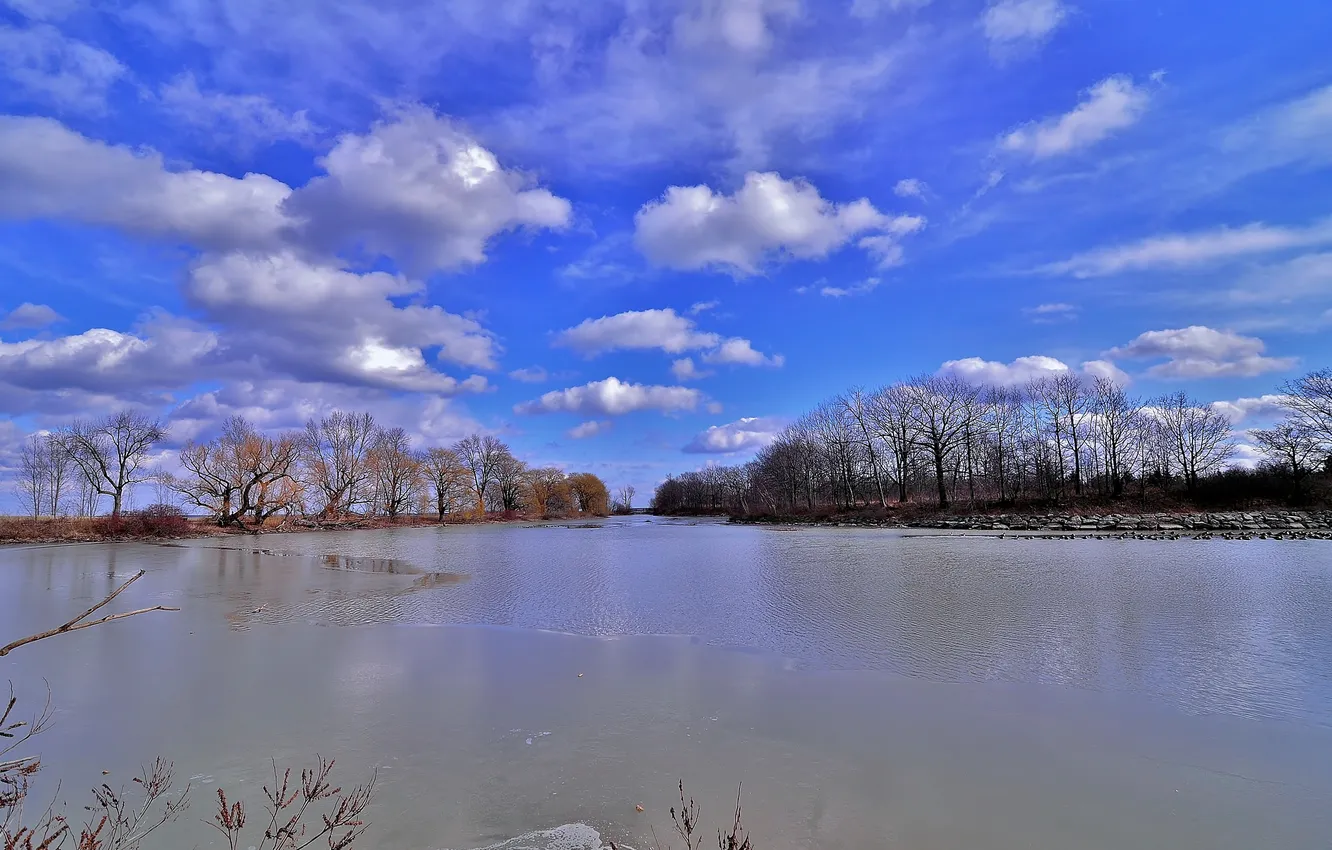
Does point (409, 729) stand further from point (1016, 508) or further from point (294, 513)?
point (294, 513)

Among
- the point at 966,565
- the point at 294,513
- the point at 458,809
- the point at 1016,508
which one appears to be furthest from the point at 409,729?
the point at 294,513

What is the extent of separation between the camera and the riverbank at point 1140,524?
25519 millimetres

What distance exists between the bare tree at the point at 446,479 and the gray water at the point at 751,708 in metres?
48.0

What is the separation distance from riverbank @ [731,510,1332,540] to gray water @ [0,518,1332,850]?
18322 millimetres

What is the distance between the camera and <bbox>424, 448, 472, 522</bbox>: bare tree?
58.8m

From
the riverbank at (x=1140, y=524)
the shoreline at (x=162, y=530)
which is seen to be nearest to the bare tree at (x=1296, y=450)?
the riverbank at (x=1140, y=524)

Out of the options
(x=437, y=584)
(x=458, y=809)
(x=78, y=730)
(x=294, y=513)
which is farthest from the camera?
(x=294, y=513)

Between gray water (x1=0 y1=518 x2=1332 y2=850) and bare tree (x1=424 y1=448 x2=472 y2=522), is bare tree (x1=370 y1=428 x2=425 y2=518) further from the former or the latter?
gray water (x1=0 y1=518 x2=1332 y2=850)

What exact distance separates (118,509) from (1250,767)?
49145 millimetres

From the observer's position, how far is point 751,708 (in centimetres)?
555

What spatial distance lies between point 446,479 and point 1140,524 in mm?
52563

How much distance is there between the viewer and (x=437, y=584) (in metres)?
13.8

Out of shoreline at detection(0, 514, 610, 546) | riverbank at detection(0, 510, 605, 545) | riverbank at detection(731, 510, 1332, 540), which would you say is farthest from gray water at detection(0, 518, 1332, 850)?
riverbank at detection(0, 510, 605, 545)

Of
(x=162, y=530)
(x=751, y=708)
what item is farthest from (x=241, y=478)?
(x=751, y=708)
